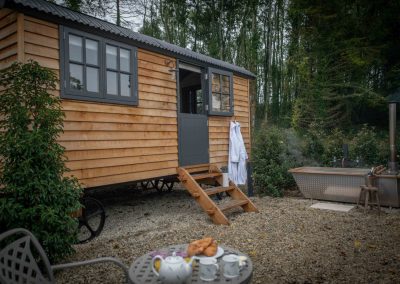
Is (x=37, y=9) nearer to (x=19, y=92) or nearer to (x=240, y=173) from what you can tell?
(x=19, y=92)

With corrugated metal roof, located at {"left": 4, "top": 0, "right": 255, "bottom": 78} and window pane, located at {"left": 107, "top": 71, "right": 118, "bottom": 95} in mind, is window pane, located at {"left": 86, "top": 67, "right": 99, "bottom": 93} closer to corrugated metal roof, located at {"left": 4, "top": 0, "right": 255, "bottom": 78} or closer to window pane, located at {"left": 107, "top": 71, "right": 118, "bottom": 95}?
window pane, located at {"left": 107, "top": 71, "right": 118, "bottom": 95}

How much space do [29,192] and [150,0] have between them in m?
15.9

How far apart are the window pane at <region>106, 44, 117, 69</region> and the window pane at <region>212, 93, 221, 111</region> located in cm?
261

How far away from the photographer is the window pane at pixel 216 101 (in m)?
6.82

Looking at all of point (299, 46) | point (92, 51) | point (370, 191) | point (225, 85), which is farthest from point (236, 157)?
point (299, 46)

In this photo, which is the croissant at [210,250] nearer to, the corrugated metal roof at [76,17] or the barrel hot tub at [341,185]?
the corrugated metal roof at [76,17]

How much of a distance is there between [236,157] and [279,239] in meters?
3.23

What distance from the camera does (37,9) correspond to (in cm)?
379

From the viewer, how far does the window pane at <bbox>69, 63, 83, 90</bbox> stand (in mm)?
4223

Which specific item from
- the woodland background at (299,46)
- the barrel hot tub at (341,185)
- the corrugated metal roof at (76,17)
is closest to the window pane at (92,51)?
the corrugated metal roof at (76,17)

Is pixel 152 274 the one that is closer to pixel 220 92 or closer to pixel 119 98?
pixel 119 98

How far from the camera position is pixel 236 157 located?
7.11m

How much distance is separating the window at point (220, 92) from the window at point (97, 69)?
214 cm

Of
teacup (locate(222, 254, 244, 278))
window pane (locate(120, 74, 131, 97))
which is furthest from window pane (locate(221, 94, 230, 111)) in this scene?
teacup (locate(222, 254, 244, 278))
